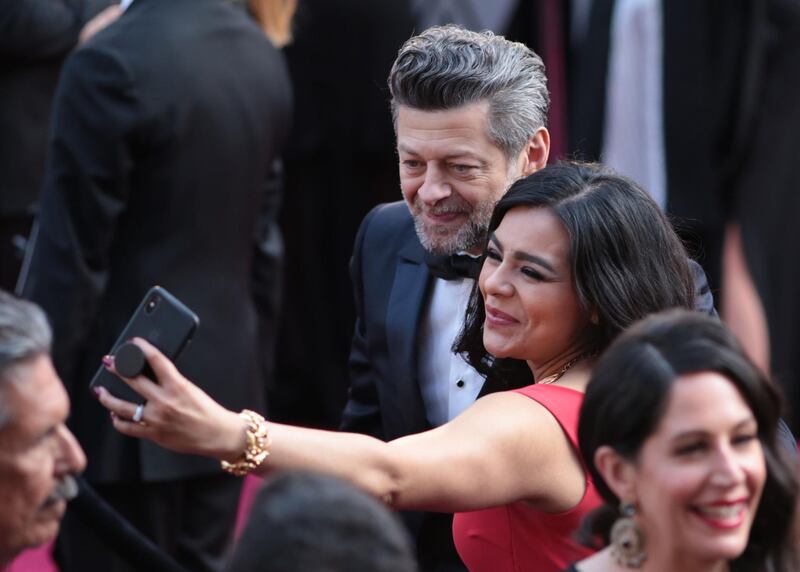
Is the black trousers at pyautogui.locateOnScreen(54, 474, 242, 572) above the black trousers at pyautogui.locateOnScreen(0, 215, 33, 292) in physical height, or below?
below

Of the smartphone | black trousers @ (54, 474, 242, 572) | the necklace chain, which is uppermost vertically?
the smartphone

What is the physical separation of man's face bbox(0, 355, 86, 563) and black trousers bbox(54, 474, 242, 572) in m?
1.94

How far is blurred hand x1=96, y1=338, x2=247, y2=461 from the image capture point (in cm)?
288

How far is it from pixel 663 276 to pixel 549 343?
10.7 inches

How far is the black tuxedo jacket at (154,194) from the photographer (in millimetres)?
4719

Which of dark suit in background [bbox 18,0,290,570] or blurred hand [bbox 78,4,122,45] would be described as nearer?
dark suit in background [bbox 18,0,290,570]

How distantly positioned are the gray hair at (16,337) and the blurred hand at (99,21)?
10.1 feet

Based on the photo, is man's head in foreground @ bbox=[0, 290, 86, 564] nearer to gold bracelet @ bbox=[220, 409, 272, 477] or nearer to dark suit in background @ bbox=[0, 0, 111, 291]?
gold bracelet @ bbox=[220, 409, 272, 477]

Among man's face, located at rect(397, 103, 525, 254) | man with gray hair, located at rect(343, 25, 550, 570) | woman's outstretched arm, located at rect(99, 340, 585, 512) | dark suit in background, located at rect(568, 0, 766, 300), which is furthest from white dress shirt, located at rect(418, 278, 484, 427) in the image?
dark suit in background, located at rect(568, 0, 766, 300)

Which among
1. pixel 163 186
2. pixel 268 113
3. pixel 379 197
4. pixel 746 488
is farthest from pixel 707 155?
pixel 746 488

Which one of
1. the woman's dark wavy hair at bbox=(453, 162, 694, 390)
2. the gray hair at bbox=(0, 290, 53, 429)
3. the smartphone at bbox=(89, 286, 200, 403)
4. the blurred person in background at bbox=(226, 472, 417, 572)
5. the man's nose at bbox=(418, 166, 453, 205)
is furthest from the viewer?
the man's nose at bbox=(418, 166, 453, 205)

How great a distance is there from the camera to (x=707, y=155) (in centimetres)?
669

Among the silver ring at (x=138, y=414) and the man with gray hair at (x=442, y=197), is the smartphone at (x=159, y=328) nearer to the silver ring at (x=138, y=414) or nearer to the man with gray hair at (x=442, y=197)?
the silver ring at (x=138, y=414)

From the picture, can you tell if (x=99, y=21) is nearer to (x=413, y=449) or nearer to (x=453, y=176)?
(x=453, y=176)
